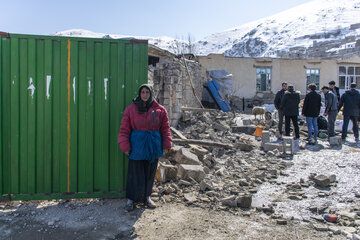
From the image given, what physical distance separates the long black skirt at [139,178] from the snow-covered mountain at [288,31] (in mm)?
42815

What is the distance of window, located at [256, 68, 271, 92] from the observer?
65.6 ft

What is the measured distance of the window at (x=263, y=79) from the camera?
20003 millimetres

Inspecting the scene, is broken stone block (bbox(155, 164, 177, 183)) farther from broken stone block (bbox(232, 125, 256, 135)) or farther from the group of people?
broken stone block (bbox(232, 125, 256, 135))

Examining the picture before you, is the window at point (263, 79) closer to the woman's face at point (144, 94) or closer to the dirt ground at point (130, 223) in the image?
the dirt ground at point (130, 223)

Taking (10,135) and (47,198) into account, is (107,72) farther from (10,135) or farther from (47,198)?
(47,198)

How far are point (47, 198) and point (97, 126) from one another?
3.77 feet

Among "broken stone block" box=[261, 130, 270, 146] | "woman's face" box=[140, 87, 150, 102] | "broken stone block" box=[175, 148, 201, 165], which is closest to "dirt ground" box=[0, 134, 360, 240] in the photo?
"broken stone block" box=[175, 148, 201, 165]

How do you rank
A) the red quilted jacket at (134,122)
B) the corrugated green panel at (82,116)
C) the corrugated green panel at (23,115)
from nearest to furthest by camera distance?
the red quilted jacket at (134,122) < the corrugated green panel at (23,115) < the corrugated green panel at (82,116)

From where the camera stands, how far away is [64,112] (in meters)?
3.94

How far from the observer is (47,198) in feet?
12.9

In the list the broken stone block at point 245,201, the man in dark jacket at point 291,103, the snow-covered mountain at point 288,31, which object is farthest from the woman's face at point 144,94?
the snow-covered mountain at point 288,31

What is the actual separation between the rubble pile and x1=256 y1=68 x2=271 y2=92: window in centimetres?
1263

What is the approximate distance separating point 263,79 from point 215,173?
52.0 feet

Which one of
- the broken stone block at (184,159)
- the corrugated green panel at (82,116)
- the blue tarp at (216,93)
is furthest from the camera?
the blue tarp at (216,93)
